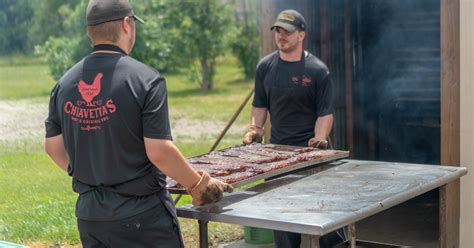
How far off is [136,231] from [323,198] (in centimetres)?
110

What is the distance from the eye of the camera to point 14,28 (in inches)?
855

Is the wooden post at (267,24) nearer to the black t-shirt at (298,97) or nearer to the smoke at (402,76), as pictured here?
the black t-shirt at (298,97)

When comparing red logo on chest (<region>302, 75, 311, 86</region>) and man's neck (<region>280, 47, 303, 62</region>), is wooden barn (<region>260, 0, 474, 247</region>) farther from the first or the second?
red logo on chest (<region>302, 75, 311, 86</region>)

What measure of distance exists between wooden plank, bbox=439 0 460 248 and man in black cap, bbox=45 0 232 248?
2743 mm

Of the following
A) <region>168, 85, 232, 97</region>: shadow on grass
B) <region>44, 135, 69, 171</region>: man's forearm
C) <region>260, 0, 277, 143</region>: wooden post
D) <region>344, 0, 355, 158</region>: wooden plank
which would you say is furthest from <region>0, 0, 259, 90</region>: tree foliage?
<region>44, 135, 69, 171</region>: man's forearm

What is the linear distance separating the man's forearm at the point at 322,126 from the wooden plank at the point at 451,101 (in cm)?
90

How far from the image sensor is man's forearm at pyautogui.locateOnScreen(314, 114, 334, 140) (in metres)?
5.50

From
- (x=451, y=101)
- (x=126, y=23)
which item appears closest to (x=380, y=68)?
(x=451, y=101)

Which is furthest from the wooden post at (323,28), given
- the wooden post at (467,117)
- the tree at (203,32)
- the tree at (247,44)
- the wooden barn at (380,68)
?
the tree at (247,44)

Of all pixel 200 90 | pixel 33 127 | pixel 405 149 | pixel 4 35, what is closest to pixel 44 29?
pixel 4 35

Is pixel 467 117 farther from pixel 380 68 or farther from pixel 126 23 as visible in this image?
pixel 126 23

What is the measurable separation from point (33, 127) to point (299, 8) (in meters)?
8.15

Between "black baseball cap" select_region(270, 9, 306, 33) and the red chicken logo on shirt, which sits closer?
the red chicken logo on shirt

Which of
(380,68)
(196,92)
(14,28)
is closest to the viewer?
(380,68)
